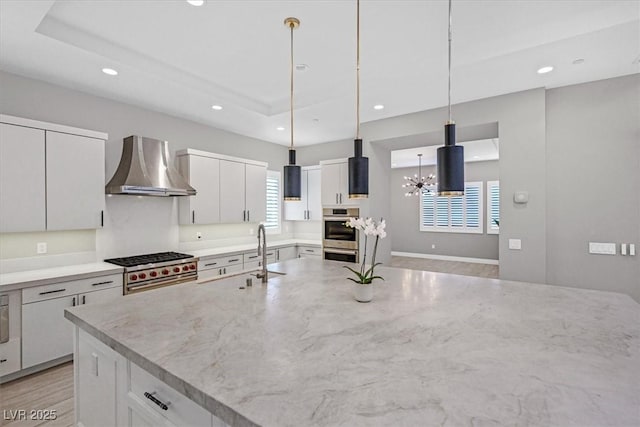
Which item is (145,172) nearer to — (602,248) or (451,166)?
(451,166)

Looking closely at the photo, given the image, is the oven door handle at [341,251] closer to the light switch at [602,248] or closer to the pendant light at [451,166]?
the light switch at [602,248]

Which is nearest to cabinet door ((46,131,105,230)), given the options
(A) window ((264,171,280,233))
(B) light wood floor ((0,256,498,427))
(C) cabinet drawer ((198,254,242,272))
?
(C) cabinet drawer ((198,254,242,272))

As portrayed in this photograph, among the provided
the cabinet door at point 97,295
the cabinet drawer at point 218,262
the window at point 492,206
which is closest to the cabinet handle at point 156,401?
the cabinet door at point 97,295

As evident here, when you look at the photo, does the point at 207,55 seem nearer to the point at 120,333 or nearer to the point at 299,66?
→ the point at 299,66

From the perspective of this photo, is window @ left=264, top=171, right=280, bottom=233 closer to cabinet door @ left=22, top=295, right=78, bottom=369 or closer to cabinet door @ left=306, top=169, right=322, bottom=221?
cabinet door @ left=306, top=169, right=322, bottom=221

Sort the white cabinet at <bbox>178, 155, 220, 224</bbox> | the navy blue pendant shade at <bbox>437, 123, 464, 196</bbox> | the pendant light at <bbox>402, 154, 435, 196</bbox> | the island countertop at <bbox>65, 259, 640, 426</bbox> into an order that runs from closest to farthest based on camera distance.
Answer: the island countertop at <bbox>65, 259, 640, 426</bbox> → the navy blue pendant shade at <bbox>437, 123, 464, 196</bbox> → the white cabinet at <bbox>178, 155, 220, 224</bbox> → the pendant light at <bbox>402, 154, 435, 196</bbox>

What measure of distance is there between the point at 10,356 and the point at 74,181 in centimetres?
165

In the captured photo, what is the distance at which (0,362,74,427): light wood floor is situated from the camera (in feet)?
7.18

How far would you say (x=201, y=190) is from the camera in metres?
4.34

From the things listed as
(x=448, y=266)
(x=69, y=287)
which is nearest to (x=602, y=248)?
(x=448, y=266)

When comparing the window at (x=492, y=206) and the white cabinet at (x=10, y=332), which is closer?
the white cabinet at (x=10, y=332)

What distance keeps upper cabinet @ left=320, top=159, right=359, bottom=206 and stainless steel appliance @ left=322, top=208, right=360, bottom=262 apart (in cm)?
14

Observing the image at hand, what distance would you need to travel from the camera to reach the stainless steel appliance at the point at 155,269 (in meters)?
3.27

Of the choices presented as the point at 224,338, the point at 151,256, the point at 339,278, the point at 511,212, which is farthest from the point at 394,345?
the point at 151,256
